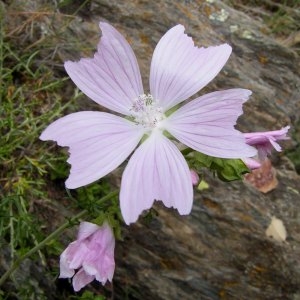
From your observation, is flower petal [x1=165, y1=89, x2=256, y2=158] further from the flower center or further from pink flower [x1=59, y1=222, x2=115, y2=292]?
pink flower [x1=59, y1=222, x2=115, y2=292]

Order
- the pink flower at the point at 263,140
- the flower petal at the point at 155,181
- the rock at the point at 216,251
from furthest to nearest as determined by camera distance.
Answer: the rock at the point at 216,251 → the pink flower at the point at 263,140 → the flower petal at the point at 155,181

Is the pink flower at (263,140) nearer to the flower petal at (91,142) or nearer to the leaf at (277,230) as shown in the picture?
the flower petal at (91,142)

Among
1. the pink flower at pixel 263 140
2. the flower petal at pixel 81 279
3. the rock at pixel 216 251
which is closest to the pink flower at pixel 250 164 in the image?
the pink flower at pixel 263 140

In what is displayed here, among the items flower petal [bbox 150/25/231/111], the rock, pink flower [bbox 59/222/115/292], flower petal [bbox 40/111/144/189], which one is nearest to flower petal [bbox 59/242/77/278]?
pink flower [bbox 59/222/115/292]

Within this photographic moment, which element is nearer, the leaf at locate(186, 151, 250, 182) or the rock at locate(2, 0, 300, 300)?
the leaf at locate(186, 151, 250, 182)

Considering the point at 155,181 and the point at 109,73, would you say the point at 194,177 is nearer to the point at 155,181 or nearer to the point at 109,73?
the point at 155,181

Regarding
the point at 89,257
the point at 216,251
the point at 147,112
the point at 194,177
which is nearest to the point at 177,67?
the point at 147,112
